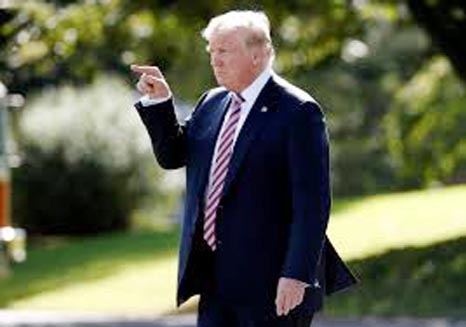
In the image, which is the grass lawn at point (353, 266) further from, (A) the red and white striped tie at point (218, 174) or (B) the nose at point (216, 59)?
(B) the nose at point (216, 59)

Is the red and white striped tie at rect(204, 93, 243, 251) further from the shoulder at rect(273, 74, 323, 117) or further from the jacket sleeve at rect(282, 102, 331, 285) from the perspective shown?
the jacket sleeve at rect(282, 102, 331, 285)

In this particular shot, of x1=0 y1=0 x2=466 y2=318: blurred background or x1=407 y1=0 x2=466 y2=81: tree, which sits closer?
x1=0 y1=0 x2=466 y2=318: blurred background

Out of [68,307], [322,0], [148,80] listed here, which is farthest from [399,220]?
[148,80]

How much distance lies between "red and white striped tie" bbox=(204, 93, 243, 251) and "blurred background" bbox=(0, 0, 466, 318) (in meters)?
7.29

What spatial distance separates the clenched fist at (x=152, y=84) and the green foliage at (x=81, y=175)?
66.3 feet

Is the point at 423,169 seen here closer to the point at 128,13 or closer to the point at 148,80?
the point at 128,13

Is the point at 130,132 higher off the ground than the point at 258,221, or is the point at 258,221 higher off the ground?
the point at 258,221

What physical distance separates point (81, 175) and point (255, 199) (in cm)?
2080

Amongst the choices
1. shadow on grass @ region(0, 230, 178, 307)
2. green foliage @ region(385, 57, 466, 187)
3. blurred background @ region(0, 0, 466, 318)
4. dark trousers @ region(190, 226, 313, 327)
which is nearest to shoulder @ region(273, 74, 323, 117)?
dark trousers @ region(190, 226, 313, 327)

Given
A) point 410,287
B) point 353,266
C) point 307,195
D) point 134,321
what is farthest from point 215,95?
point 353,266

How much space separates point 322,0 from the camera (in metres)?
16.5

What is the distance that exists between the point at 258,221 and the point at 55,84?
100 ft

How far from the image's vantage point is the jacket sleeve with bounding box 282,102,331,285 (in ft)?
18.0

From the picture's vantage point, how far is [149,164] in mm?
26672
